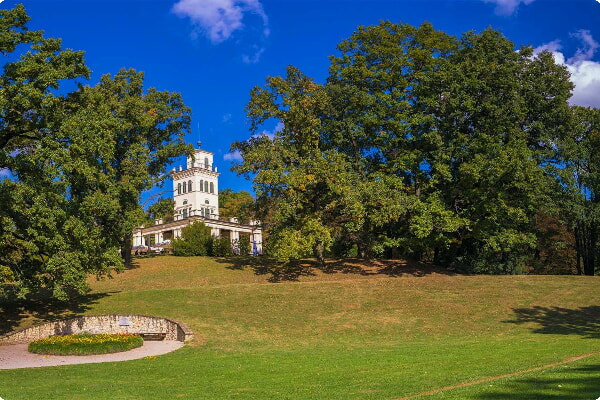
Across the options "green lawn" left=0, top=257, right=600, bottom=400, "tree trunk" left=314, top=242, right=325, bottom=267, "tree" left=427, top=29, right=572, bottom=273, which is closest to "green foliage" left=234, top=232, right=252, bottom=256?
"green lawn" left=0, top=257, right=600, bottom=400

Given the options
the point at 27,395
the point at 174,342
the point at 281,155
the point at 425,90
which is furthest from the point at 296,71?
the point at 27,395

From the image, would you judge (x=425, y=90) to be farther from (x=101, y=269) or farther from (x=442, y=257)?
(x=101, y=269)

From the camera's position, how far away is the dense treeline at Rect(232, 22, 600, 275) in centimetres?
3984

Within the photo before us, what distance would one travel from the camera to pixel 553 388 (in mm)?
10625

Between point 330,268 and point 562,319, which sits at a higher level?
point 330,268

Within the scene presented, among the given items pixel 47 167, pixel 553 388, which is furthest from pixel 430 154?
pixel 553 388

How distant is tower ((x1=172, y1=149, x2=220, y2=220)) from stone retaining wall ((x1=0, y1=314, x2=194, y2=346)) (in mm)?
49442

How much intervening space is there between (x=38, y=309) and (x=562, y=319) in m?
26.7

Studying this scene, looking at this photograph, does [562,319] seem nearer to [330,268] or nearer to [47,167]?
[330,268]

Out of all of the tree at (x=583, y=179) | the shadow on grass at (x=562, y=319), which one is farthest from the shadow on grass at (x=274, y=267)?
the tree at (x=583, y=179)

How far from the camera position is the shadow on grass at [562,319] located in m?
24.7

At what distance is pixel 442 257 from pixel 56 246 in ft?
103

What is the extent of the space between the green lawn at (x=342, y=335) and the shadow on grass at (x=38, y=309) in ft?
0.47

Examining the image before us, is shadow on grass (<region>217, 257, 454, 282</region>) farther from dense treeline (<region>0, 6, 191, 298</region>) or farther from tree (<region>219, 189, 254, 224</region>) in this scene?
tree (<region>219, 189, 254, 224</region>)
